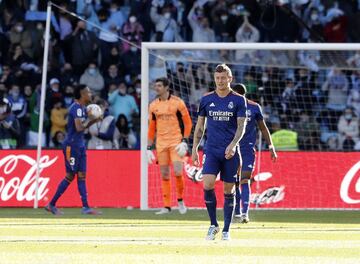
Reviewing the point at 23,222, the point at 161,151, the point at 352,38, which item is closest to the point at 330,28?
the point at 352,38

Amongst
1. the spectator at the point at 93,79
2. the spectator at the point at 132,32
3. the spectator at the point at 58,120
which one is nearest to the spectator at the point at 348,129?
the spectator at the point at 132,32

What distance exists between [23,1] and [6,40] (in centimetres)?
130

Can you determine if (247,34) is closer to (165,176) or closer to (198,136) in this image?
(165,176)

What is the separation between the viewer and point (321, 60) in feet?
89.0

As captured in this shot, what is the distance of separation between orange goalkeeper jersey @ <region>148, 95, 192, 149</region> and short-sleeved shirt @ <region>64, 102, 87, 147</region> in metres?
1.33

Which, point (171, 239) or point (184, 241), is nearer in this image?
point (184, 241)

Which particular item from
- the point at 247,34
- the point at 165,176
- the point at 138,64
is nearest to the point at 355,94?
the point at 247,34

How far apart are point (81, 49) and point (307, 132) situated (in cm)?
592

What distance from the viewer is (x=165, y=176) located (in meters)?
21.1

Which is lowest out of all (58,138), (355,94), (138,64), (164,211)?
(164,211)

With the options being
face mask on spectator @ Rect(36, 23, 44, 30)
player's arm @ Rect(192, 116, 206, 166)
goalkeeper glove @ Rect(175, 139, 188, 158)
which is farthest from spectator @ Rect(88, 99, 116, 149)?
player's arm @ Rect(192, 116, 206, 166)

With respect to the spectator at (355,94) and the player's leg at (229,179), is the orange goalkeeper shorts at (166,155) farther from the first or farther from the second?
the spectator at (355,94)

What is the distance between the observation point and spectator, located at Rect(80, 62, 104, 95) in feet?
90.1

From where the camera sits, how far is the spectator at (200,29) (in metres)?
28.6
